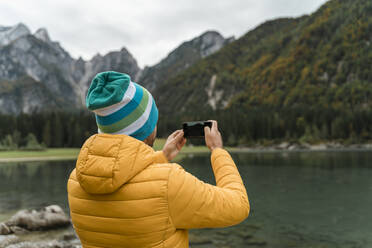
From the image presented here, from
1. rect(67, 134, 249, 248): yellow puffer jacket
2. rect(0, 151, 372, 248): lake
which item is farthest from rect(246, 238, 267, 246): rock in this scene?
rect(67, 134, 249, 248): yellow puffer jacket

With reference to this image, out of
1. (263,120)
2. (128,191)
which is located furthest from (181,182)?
(263,120)

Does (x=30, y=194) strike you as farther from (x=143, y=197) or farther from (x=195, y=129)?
(x=143, y=197)

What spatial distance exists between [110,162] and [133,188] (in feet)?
0.76

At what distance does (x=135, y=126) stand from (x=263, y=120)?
14157cm

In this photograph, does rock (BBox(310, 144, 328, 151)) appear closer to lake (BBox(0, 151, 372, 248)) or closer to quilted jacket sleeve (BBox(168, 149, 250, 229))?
lake (BBox(0, 151, 372, 248))

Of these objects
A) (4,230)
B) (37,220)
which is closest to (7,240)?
(4,230)

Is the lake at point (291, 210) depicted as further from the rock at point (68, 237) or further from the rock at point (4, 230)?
the rock at point (68, 237)

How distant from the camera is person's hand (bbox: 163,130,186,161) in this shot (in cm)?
264

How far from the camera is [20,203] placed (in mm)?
21609

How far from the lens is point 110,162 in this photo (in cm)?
207

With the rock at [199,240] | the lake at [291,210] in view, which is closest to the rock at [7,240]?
the lake at [291,210]

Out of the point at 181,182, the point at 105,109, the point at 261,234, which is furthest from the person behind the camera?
the point at 261,234

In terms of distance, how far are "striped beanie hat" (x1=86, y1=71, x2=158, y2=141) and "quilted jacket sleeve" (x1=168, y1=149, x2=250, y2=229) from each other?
0.48 meters

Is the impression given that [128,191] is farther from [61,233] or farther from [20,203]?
[20,203]
